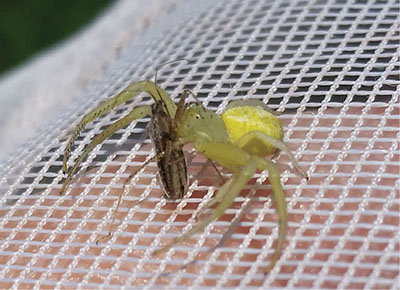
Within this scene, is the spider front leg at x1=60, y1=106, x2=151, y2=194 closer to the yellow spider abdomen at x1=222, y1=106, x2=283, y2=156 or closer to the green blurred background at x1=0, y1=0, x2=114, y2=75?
the yellow spider abdomen at x1=222, y1=106, x2=283, y2=156

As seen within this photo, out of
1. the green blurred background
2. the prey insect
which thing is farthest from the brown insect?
the green blurred background

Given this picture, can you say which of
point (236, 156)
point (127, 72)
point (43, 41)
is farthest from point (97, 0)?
point (236, 156)

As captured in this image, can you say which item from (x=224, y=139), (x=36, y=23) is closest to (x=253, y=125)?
(x=224, y=139)

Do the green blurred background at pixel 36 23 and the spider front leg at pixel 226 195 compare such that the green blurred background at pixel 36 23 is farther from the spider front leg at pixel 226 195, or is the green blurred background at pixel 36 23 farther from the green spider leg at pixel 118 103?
the spider front leg at pixel 226 195

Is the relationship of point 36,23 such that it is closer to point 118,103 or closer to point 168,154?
point 118,103

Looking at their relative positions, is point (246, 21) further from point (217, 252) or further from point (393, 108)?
point (217, 252)
